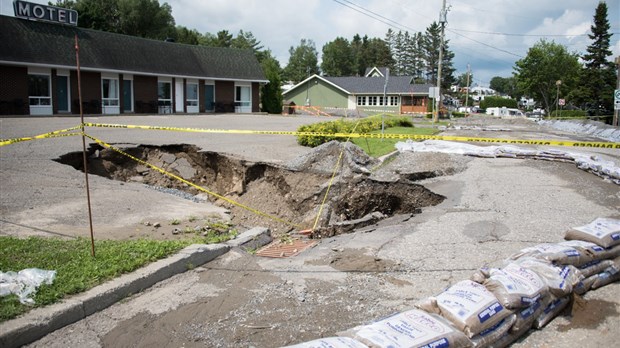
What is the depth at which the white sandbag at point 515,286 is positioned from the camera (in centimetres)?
428

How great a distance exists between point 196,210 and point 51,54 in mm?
23646

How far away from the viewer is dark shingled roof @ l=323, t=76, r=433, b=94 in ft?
194

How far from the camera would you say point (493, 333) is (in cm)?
401

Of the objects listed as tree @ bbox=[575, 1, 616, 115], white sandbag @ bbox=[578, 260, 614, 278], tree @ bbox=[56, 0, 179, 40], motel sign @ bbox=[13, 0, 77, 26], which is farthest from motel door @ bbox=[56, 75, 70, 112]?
tree @ bbox=[575, 1, 616, 115]

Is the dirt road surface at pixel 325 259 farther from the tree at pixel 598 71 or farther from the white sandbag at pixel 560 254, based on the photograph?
the tree at pixel 598 71

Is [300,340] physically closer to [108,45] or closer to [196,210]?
[196,210]

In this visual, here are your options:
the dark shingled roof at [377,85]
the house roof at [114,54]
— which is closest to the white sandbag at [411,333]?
the house roof at [114,54]

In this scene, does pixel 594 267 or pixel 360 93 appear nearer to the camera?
pixel 594 267

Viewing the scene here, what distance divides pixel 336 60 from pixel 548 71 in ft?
168

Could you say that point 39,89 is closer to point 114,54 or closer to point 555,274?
point 114,54

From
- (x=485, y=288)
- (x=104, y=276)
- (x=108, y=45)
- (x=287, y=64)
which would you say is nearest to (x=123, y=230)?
(x=104, y=276)

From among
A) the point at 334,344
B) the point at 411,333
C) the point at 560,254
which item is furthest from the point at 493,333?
the point at 560,254

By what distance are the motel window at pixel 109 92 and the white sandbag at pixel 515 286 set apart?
102 ft

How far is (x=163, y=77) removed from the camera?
35.1 m
